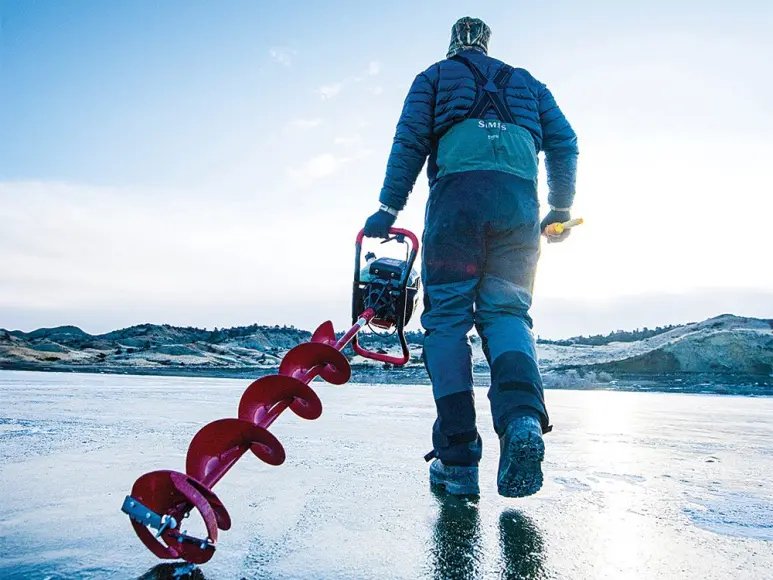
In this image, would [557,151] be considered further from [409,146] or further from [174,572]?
[174,572]

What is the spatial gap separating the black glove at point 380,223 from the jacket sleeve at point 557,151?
38.7 inches

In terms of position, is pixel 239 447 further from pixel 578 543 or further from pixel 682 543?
pixel 682 543

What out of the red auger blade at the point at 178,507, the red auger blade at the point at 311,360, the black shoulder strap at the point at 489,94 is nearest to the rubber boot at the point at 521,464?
the red auger blade at the point at 311,360

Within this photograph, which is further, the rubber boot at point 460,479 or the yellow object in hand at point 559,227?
the yellow object in hand at point 559,227

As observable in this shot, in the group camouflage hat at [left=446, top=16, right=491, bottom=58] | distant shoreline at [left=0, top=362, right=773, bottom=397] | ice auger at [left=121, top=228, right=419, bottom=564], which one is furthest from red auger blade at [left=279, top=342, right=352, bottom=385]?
distant shoreline at [left=0, top=362, right=773, bottom=397]

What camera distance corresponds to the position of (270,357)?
20.8 meters

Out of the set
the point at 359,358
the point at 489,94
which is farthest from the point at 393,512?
the point at 359,358

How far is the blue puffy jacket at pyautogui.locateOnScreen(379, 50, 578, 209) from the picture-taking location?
8.87 feet

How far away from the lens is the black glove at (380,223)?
284 cm

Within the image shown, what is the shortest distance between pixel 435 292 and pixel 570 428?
2583 mm

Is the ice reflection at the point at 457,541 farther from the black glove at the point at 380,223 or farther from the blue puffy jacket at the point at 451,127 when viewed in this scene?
the blue puffy jacket at the point at 451,127

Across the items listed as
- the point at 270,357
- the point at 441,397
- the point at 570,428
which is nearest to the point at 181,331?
the point at 270,357

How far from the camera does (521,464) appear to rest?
202 cm

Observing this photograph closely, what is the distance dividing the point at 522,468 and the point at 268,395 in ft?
3.06
